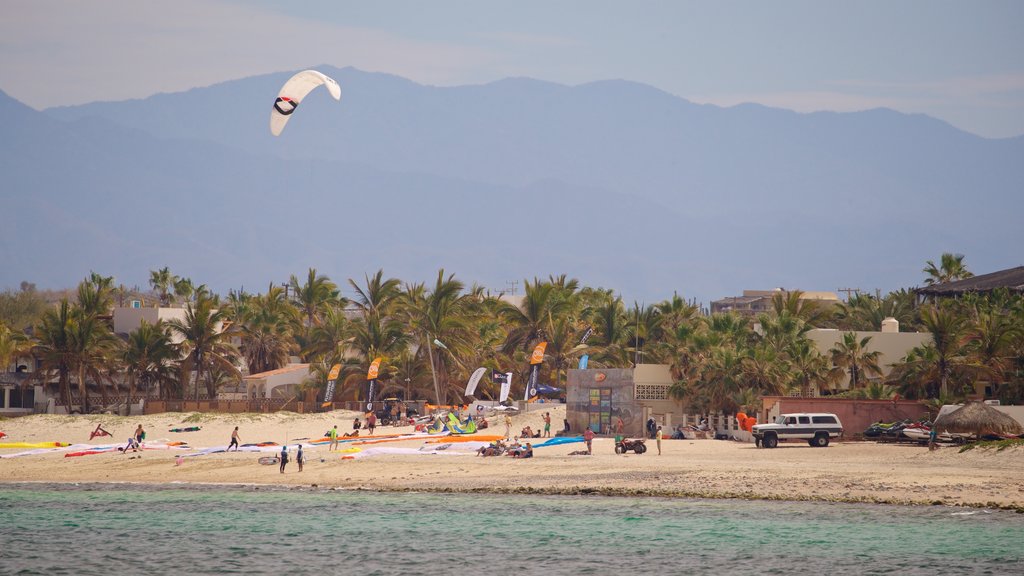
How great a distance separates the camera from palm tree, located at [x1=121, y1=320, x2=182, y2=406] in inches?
2475

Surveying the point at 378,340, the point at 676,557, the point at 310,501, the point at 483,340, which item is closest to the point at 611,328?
the point at 483,340

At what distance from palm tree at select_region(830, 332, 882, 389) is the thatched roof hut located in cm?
1004

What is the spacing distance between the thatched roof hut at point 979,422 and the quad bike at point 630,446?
32.9ft

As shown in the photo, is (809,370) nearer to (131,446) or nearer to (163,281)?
(131,446)

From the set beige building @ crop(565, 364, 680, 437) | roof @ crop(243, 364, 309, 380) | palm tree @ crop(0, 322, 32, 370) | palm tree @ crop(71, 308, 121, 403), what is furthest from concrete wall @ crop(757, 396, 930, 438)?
palm tree @ crop(0, 322, 32, 370)

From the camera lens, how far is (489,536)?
1235 inches

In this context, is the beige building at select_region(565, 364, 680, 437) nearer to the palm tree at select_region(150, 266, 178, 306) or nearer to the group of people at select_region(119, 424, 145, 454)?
the group of people at select_region(119, 424, 145, 454)

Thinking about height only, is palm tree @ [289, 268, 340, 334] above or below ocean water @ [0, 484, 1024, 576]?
above

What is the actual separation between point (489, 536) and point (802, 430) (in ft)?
56.1

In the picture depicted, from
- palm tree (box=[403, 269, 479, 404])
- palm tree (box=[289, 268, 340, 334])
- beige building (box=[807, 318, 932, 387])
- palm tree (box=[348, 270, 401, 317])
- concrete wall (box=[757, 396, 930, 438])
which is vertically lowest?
concrete wall (box=[757, 396, 930, 438])

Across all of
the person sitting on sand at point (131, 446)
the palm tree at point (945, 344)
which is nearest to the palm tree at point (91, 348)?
the person sitting on sand at point (131, 446)

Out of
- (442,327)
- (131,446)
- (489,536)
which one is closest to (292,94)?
(131,446)

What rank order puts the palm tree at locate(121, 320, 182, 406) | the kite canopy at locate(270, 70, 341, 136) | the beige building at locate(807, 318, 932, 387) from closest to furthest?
the kite canopy at locate(270, 70, 341, 136), the beige building at locate(807, 318, 932, 387), the palm tree at locate(121, 320, 182, 406)

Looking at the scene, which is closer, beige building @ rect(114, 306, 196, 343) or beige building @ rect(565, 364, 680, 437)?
beige building @ rect(565, 364, 680, 437)
